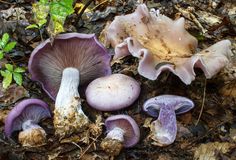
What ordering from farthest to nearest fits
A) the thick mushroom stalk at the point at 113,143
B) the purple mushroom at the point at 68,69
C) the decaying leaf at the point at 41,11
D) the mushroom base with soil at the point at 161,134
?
the decaying leaf at the point at 41,11 < the purple mushroom at the point at 68,69 < the mushroom base with soil at the point at 161,134 < the thick mushroom stalk at the point at 113,143

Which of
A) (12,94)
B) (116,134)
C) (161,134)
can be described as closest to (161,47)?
(161,134)

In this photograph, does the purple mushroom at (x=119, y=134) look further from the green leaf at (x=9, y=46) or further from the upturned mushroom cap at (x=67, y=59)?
the green leaf at (x=9, y=46)

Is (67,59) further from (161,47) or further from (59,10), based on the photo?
(161,47)

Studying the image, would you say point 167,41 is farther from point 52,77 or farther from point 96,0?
point 96,0

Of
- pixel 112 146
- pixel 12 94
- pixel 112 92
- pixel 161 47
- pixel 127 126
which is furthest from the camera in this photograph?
pixel 12 94

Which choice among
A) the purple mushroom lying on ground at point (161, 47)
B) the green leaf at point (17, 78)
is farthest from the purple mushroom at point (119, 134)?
the green leaf at point (17, 78)

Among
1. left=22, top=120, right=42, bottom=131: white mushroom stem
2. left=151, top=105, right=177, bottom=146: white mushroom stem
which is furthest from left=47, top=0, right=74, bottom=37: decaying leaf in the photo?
left=151, top=105, right=177, bottom=146: white mushroom stem
